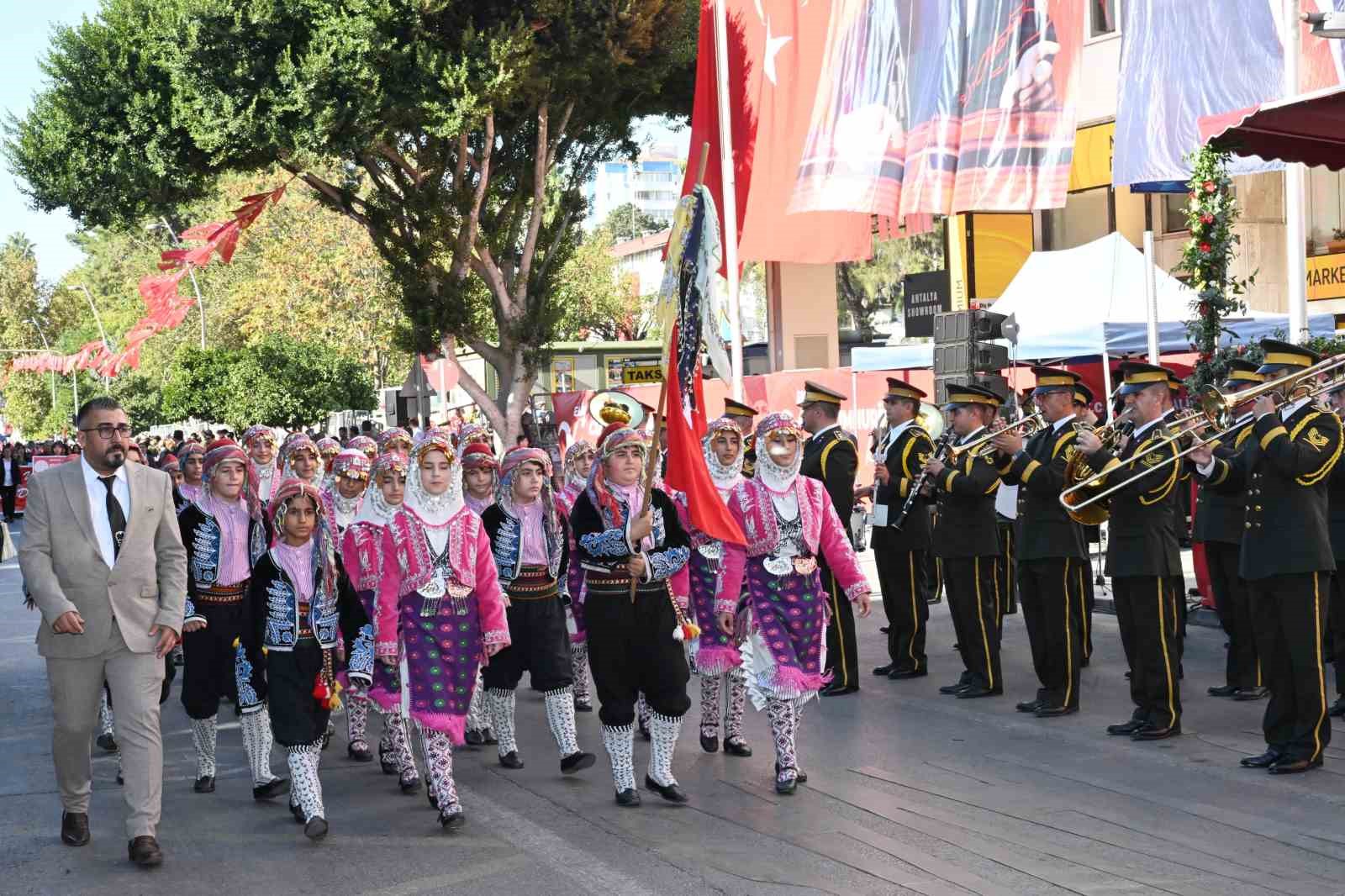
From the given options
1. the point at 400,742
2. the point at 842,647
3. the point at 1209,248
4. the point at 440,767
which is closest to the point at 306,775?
the point at 440,767

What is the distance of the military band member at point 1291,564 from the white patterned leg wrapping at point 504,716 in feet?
13.4

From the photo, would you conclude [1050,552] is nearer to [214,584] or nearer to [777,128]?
[214,584]

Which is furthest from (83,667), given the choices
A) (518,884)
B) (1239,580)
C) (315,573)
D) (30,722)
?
A: (1239,580)

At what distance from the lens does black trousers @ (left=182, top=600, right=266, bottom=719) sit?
347 inches

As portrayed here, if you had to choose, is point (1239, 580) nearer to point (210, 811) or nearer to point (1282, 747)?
point (1282, 747)

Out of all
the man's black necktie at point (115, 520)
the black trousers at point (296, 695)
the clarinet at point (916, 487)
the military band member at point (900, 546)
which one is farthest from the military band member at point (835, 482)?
the man's black necktie at point (115, 520)

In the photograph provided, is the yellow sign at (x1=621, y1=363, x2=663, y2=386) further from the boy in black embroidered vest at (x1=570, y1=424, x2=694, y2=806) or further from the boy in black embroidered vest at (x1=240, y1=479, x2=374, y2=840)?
the boy in black embroidered vest at (x1=240, y1=479, x2=374, y2=840)

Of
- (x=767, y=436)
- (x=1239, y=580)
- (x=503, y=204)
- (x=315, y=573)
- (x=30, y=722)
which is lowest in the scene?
(x=30, y=722)

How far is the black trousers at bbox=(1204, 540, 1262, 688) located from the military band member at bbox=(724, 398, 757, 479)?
3331mm

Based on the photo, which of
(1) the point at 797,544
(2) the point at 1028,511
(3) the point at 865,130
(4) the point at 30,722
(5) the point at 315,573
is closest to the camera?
(5) the point at 315,573

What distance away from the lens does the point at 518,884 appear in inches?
263

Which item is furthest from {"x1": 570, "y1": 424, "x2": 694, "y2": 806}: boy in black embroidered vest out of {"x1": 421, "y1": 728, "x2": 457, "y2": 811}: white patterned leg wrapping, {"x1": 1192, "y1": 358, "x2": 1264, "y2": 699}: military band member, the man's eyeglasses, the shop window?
the shop window

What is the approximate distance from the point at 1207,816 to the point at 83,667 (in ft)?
17.5

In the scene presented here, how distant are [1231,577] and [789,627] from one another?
12.9ft
